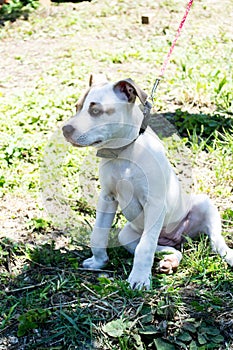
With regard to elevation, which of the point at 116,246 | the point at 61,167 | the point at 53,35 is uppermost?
the point at 116,246

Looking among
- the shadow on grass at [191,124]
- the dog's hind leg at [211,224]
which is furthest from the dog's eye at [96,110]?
the shadow on grass at [191,124]

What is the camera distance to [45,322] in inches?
137

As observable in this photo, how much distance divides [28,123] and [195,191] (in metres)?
2.12

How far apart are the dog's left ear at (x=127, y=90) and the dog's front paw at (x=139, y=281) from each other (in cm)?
107

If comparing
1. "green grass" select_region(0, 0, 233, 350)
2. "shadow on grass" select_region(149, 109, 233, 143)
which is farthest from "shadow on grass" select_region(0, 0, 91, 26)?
"shadow on grass" select_region(149, 109, 233, 143)

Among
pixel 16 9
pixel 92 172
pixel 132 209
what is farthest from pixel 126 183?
pixel 16 9

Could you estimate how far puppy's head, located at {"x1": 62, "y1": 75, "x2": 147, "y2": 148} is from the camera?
3381 millimetres

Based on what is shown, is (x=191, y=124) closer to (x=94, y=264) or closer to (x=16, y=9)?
(x=94, y=264)

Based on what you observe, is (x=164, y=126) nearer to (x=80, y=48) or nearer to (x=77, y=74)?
(x=77, y=74)

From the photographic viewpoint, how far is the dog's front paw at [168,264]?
394 cm

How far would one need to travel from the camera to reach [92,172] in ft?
18.3

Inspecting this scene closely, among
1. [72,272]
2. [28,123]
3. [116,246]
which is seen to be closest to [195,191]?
[116,246]

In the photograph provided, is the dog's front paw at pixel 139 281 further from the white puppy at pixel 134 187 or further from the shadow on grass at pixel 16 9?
the shadow on grass at pixel 16 9

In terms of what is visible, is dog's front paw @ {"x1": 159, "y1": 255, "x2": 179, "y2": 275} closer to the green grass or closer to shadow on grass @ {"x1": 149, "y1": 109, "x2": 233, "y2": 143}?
the green grass
